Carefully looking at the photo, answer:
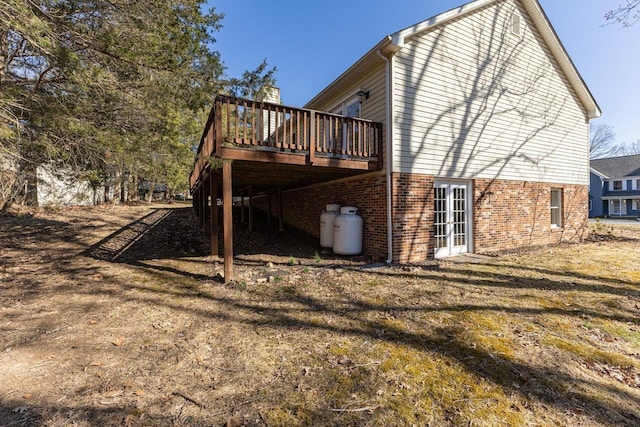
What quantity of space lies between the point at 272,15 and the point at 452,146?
24.0 ft

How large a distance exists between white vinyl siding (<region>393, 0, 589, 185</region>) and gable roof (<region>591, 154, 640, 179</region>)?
105 ft

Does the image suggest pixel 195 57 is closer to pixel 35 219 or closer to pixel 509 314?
pixel 509 314

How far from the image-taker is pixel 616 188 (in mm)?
32750

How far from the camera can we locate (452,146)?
7.87 meters

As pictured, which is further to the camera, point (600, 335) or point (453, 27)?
point (453, 27)

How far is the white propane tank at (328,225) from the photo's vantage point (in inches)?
325

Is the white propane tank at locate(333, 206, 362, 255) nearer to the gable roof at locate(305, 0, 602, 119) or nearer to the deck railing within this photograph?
the deck railing

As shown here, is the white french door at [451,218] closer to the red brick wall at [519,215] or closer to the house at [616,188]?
the red brick wall at [519,215]

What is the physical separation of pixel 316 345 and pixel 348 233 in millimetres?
4430

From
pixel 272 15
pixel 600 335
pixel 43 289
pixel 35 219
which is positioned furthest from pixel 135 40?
pixel 35 219

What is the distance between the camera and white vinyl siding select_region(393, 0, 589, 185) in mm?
7234

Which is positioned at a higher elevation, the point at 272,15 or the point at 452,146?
the point at 272,15

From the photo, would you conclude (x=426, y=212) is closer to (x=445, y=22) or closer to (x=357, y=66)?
(x=357, y=66)

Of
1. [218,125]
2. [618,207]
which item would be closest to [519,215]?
[218,125]
